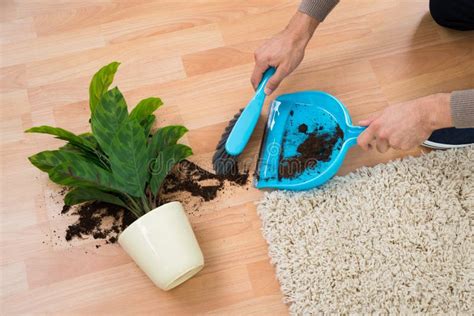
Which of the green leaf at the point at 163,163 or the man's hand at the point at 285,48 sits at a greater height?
the man's hand at the point at 285,48

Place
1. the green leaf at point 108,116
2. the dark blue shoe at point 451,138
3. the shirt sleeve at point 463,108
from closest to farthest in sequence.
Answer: the shirt sleeve at point 463,108 → the green leaf at point 108,116 → the dark blue shoe at point 451,138

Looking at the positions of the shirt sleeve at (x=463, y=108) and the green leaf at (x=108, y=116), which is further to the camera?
the green leaf at (x=108, y=116)

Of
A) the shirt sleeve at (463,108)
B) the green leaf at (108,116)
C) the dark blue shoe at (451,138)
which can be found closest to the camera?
the shirt sleeve at (463,108)

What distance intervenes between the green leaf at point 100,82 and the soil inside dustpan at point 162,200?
8.1 inches

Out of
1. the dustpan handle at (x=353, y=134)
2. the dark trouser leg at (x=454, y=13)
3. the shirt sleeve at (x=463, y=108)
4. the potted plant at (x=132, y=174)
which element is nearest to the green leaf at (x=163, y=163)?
the potted plant at (x=132, y=174)

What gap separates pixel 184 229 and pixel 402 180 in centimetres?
45

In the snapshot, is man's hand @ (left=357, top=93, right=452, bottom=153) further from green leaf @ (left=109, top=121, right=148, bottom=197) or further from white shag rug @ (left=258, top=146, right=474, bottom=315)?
green leaf @ (left=109, top=121, right=148, bottom=197)

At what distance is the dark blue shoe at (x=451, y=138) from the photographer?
1.06m

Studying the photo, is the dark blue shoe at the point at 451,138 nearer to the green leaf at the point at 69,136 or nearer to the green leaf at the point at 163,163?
the green leaf at the point at 163,163

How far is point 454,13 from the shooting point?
3.74ft

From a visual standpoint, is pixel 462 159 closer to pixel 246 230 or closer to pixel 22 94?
pixel 246 230

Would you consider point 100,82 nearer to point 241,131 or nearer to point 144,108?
point 144,108

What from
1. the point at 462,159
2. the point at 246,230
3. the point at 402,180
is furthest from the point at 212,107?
the point at 462,159

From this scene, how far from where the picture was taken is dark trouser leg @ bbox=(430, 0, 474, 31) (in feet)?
3.67
